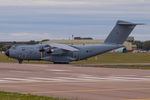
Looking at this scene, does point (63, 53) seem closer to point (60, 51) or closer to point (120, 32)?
point (60, 51)

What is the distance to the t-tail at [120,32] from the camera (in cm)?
5991

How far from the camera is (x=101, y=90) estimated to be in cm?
2002

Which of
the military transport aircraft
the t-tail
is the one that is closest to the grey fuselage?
the military transport aircraft

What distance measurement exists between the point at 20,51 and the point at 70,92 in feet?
134

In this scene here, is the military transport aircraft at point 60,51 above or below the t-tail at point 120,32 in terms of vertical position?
below

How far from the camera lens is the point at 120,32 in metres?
60.3

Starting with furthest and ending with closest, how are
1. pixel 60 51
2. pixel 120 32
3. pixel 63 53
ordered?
pixel 120 32 < pixel 63 53 < pixel 60 51

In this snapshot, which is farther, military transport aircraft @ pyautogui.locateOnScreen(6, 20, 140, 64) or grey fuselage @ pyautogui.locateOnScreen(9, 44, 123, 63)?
grey fuselage @ pyautogui.locateOnScreen(9, 44, 123, 63)

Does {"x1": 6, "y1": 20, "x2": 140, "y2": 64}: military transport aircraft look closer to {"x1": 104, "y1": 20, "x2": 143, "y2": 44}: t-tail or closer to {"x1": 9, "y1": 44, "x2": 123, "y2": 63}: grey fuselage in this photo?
{"x1": 9, "y1": 44, "x2": 123, "y2": 63}: grey fuselage

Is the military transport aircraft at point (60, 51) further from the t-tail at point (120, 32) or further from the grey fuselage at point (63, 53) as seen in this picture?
the t-tail at point (120, 32)

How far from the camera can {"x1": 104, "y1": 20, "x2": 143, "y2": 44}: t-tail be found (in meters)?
59.9

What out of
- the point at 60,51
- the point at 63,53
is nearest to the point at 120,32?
the point at 63,53

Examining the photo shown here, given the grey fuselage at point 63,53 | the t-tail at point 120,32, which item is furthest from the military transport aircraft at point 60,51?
the t-tail at point 120,32

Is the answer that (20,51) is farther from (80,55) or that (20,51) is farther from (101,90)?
(101,90)
